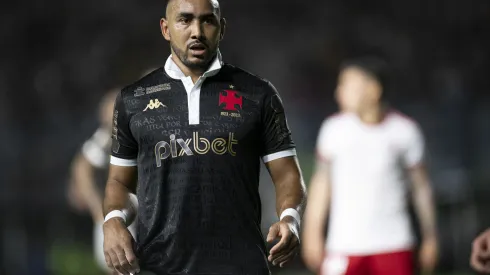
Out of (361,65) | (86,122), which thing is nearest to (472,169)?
(86,122)

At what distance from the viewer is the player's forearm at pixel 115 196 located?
4.09 m

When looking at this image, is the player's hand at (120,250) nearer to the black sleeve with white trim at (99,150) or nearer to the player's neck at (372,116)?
the player's neck at (372,116)

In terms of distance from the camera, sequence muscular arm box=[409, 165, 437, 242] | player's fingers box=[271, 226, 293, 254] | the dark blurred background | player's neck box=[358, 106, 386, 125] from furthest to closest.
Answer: the dark blurred background
player's neck box=[358, 106, 386, 125]
muscular arm box=[409, 165, 437, 242]
player's fingers box=[271, 226, 293, 254]

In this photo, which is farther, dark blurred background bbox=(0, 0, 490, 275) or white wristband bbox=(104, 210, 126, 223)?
dark blurred background bbox=(0, 0, 490, 275)

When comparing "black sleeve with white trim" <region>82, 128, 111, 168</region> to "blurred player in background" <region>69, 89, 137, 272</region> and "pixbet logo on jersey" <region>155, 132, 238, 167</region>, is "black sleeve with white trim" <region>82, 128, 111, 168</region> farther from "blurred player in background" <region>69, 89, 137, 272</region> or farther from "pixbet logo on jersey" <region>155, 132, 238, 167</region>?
"pixbet logo on jersey" <region>155, 132, 238, 167</region>

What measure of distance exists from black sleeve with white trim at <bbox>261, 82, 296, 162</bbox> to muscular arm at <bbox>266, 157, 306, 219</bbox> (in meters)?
0.03

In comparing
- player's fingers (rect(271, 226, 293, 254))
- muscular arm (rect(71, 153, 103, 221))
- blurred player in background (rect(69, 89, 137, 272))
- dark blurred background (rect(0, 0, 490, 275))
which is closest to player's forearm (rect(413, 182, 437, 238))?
blurred player in background (rect(69, 89, 137, 272))

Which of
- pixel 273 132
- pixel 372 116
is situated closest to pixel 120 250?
pixel 273 132

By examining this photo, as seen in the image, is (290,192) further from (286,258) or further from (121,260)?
(121,260)

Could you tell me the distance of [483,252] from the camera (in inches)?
150

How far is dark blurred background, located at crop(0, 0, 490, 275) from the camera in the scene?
12336mm

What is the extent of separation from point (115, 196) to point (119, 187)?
0.05 metres

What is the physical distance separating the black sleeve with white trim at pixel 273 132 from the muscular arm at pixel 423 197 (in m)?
3.30

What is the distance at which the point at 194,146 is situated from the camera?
3945 mm
